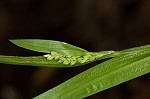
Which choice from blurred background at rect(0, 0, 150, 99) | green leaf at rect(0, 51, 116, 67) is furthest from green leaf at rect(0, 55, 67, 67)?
blurred background at rect(0, 0, 150, 99)

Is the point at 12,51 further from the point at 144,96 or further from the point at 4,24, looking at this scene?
the point at 144,96

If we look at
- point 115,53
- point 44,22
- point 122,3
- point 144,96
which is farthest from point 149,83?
point 115,53

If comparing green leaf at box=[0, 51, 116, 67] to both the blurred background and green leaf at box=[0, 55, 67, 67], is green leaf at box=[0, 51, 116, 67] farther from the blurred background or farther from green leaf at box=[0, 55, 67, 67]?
the blurred background

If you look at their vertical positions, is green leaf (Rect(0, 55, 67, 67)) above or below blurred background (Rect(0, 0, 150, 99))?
below

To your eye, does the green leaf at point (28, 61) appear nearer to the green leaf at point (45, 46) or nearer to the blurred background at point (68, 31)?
the green leaf at point (45, 46)

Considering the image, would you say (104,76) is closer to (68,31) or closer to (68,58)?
(68,58)
